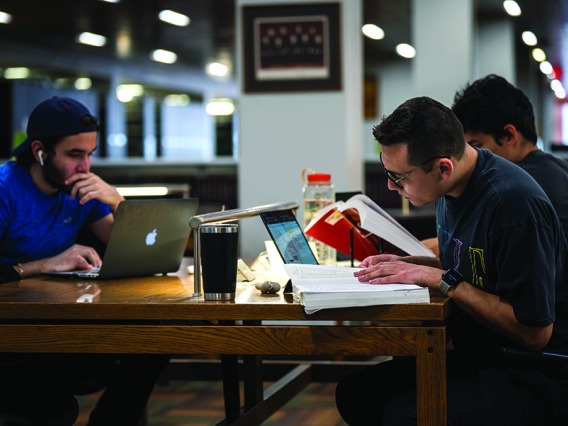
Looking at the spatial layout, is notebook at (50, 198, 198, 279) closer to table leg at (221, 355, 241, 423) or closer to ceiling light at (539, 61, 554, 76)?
table leg at (221, 355, 241, 423)

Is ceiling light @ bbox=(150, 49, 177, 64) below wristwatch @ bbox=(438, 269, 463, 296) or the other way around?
the other way around

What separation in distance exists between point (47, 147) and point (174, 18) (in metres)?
8.28

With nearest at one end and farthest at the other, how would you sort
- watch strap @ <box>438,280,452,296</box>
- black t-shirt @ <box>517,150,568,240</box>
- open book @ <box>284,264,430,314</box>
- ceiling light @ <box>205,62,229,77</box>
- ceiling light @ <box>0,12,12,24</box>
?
open book @ <box>284,264,430,314</box>
watch strap @ <box>438,280,452,296</box>
black t-shirt @ <box>517,150,568,240</box>
ceiling light @ <box>0,12,12,24</box>
ceiling light @ <box>205,62,229,77</box>

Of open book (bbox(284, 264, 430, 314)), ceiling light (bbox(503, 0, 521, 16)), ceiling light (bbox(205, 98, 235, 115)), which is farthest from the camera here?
ceiling light (bbox(205, 98, 235, 115))

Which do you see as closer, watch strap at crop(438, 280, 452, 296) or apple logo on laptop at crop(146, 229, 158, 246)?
watch strap at crop(438, 280, 452, 296)

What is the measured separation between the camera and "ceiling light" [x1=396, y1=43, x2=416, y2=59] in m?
13.2

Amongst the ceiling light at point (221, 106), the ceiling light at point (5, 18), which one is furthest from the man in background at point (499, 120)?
the ceiling light at point (221, 106)

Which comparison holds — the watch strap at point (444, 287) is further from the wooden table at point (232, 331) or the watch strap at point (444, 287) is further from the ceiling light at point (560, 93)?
the ceiling light at point (560, 93)

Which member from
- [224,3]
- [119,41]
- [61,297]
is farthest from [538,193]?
[119,41]

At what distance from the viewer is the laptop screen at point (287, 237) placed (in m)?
2.01

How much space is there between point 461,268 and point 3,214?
1433 mm

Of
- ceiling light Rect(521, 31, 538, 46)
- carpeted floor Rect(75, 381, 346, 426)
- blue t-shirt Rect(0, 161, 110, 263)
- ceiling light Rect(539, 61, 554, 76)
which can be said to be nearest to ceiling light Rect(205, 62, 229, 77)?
ceiling light Rect(521, 31, 538, 46)

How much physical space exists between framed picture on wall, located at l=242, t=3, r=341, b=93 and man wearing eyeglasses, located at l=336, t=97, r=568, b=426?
120 inches

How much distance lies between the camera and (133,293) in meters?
1.88
